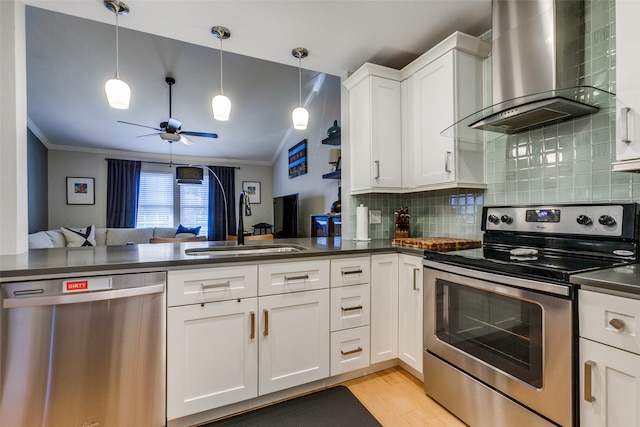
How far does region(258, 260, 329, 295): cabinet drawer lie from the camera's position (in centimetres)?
156

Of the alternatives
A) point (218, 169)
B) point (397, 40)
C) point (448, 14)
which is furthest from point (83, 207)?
point (448, 14)

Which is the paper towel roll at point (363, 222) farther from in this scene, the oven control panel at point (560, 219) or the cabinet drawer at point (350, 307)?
the oven control panel at point (560, 219)

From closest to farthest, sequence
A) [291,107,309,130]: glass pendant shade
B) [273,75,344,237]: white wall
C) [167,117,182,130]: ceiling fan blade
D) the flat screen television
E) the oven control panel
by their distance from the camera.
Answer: the oven control panel
[291,107,309,130]: glass pendant shade
[167,117,182,130]: ceiling fan blade
[273,75,344,237]: white wall
the flat screen television

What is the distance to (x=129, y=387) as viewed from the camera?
4.29 feet

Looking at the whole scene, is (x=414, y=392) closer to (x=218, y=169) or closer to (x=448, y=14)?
(x=448, y=14)

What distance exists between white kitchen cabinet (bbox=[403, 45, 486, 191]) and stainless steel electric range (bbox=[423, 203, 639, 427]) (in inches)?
14.5

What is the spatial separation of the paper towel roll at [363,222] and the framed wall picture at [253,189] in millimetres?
5292

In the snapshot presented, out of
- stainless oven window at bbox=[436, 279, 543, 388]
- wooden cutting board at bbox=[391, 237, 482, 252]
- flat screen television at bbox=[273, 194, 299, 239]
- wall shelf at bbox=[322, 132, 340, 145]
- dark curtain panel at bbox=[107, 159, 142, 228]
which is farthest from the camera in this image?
dark curtain panel at bbox=[107, 159, 142, 228]

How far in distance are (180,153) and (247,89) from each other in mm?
2842

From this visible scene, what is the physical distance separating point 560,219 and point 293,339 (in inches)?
60.7

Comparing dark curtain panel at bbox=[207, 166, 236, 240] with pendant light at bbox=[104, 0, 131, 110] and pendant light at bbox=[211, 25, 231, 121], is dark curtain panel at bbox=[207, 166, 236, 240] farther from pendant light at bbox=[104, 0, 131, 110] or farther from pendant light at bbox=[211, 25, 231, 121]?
pendant light at bbox=[104, 0, 131, 110]

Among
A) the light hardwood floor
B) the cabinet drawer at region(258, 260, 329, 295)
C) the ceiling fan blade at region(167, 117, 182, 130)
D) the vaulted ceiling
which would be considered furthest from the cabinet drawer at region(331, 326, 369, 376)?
the ceiling fan blade at region(167, 117, 182, 130)

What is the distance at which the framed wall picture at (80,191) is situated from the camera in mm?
5637

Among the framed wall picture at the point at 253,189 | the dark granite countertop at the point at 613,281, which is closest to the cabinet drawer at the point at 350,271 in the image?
the dark granite countertop at the point at 613,281
